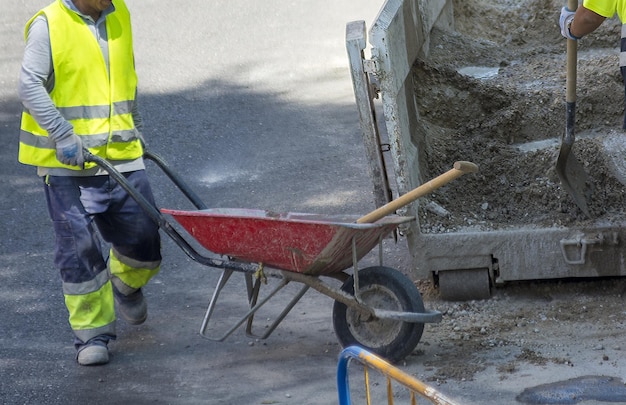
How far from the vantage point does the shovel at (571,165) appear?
532 centimetres

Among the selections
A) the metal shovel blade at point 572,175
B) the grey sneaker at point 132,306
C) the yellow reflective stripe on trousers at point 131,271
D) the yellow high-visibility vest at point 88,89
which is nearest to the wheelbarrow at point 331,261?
the yellow high-visibility vest at point 88,89

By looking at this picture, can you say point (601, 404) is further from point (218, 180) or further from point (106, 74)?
point (218, 180)

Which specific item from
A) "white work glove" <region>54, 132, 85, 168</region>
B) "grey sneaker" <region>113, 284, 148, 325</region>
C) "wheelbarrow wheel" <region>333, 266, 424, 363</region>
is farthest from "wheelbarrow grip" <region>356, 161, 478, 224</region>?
"grey sneaker" <region>113, 284, 148, 325</region>

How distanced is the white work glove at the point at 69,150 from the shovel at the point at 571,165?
8.34ft

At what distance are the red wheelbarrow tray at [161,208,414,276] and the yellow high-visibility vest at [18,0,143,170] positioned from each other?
26.2 inches

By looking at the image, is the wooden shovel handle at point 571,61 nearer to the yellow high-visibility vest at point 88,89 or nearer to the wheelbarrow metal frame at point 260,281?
the wheelbarrow metal frame at point 260,281

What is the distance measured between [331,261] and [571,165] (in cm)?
169

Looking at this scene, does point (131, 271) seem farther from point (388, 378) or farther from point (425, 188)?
point (388, 378)

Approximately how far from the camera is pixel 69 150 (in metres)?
4.77

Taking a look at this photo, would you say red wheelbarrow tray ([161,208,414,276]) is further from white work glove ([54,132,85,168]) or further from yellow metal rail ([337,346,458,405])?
yellow metal rail ([337,346,458,405])

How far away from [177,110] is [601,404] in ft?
18.4

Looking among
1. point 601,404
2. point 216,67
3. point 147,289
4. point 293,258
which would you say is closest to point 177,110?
point 216,67

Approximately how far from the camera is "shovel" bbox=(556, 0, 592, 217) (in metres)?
5.32

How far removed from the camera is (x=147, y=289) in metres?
6.13
